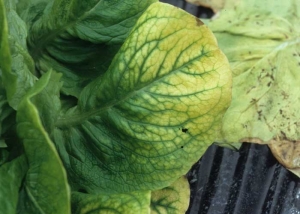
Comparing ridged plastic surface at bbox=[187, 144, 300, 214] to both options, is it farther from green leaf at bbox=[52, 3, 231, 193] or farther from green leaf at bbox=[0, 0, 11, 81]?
green leaf at bbox=[0, 0, 11, 81]

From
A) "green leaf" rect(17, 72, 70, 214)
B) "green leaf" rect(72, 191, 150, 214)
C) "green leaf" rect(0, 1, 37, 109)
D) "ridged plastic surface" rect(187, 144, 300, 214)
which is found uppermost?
"green leaf" rect(0, 1, 37, 109)

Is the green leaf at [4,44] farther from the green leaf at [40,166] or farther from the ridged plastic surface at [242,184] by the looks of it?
the ridged plastic surface at [242,184]

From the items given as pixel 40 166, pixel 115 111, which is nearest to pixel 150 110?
pixel 115 111

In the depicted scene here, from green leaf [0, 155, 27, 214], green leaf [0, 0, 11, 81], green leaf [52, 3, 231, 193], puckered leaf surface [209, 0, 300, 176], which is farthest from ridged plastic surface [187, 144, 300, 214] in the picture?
green leaf [0, 0, 11, 81]

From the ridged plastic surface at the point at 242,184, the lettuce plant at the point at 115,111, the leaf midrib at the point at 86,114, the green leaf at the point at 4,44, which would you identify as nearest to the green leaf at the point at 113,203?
the lettuce plant at the point at 115,111

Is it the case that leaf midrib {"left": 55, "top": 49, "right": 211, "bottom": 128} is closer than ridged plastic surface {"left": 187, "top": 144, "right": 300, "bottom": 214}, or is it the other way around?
leaf midrib {"left": 55, "top": 49, "right": 211, "bottom": 128}

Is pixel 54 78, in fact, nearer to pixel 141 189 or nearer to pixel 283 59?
pixel 141 189
